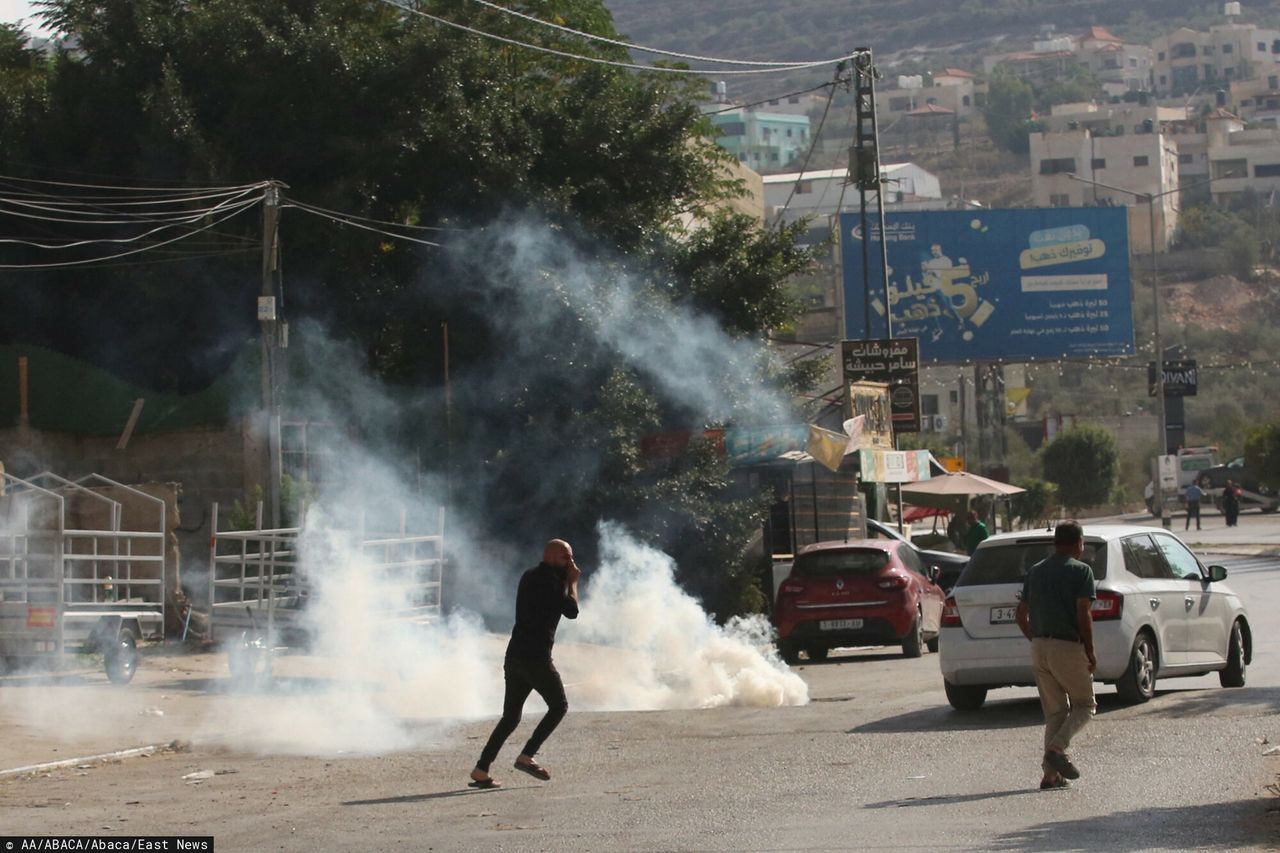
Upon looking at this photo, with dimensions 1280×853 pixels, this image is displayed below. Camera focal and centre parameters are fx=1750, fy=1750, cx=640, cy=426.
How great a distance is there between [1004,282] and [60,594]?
3705cm

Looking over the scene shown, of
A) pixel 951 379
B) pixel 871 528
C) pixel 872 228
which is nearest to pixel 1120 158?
pixel 951 379

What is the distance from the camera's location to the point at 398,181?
89.8ft

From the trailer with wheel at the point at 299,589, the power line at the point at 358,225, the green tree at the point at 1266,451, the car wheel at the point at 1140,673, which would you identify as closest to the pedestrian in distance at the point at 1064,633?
the car wheel at the point at 1140,673

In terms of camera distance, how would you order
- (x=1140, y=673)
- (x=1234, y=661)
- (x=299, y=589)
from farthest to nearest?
(x=299, y=589) → (x=1234, y=661) → (x=1140, y=673)

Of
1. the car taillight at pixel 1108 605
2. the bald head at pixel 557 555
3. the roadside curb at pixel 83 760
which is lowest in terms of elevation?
the roadside curb at pixel 83 760

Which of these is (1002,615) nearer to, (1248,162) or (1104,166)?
(1104,166)

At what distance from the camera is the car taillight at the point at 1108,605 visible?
520 inches

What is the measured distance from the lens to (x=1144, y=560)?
14.1m

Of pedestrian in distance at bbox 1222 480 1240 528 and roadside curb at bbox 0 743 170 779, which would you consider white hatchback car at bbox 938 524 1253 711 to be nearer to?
roadside curb at bbox 0 743 170 779

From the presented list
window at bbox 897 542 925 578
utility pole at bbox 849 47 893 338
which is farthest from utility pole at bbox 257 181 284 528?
utility pole at bbox 849 47 893 338

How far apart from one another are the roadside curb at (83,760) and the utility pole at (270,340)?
311 inches

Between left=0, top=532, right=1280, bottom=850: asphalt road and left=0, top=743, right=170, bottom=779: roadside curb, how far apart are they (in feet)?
0.25

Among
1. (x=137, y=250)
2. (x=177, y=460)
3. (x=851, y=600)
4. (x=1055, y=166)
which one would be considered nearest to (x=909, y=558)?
(x=851, y=600)

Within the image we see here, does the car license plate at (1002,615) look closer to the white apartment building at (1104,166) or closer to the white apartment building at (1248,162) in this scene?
the white apartment building at (1104,166)
